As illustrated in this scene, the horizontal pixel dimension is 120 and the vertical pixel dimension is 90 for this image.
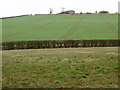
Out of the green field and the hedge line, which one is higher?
the green field

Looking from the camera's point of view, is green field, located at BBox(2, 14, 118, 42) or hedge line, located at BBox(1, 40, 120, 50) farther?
green field, located at BBox(2, 14, 118, 42)

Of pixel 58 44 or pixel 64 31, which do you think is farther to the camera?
pixel 64 31

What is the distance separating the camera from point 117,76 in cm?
1260

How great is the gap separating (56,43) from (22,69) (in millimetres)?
21743

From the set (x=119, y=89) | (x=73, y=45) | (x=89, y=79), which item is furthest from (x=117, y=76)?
(x=73, y=45)

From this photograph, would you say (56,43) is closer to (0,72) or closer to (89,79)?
(0,72)

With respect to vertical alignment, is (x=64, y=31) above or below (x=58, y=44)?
above

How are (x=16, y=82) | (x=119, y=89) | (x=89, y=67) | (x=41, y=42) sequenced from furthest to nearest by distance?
(x=41, y=42), (x=89, y=67), (x=16, y=82), (x=119, y=89)

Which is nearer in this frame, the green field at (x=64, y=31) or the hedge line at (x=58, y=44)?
the hedge line at (x=58, y=44)

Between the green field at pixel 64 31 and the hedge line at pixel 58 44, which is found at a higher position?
the green field at pixel 64 31

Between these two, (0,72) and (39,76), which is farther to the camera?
(0,72)

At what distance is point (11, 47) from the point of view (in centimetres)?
3728

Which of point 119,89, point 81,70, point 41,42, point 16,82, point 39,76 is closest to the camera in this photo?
point 119,89

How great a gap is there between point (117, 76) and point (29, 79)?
4960 mm
